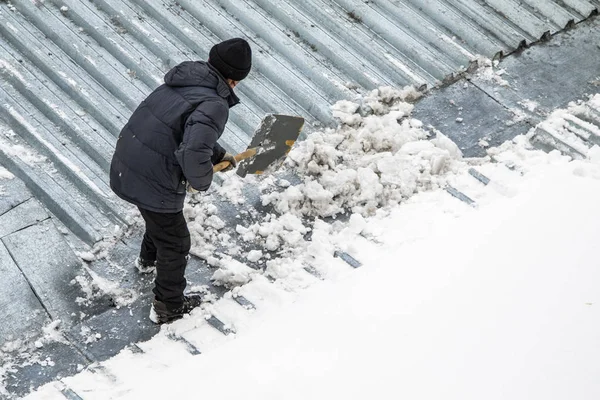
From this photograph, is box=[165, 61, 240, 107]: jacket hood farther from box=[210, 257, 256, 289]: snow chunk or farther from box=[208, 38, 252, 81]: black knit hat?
box=[210, 257, 256, 289]: snow chunk

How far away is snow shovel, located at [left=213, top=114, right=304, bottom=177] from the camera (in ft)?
17.3

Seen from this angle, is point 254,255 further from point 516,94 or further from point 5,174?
point 516,94

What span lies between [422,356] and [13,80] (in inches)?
133

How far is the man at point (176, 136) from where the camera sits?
14.0ft

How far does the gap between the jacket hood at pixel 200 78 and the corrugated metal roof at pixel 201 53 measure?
3.87 ft

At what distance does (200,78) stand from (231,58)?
0.60 feet

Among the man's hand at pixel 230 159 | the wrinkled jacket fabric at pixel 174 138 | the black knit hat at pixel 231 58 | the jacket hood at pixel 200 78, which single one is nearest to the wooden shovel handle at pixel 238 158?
the man's hand at pixel 230 159

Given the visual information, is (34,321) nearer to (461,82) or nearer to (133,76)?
(133,76)

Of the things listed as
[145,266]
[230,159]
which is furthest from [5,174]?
[230,159]

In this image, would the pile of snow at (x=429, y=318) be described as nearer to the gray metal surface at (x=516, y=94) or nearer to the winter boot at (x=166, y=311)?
the winter boot at (x=166, y=311)

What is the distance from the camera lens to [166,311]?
4688 mm

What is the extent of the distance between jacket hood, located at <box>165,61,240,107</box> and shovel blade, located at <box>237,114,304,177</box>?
86 centimetres

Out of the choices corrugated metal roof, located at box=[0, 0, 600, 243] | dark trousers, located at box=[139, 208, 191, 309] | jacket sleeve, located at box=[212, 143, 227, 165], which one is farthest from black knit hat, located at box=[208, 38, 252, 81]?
corrugated metal roof, located at box=[0, 0, 600, 243]

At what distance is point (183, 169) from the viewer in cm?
430
